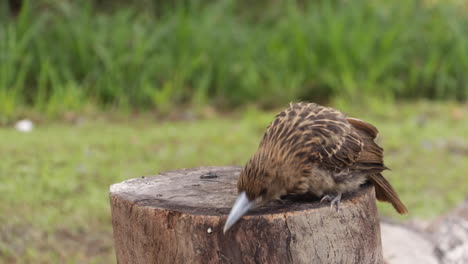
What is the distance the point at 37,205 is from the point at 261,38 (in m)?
4.12

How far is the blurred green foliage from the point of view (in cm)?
772

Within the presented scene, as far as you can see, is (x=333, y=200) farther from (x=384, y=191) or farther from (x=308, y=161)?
(x=384, y=191)

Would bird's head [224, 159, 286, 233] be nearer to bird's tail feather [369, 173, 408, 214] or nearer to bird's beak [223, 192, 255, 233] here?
bird's beak [223, 192, 255, 233]

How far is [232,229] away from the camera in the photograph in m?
2.77

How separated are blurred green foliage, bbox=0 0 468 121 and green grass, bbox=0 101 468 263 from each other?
12.4 inches

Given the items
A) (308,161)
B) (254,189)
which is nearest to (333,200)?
(308,161)

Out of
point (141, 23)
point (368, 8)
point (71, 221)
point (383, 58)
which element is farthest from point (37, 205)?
point (368, 8)

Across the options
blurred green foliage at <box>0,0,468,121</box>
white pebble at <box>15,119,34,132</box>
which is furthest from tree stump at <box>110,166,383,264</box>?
blurred green foliage at <box>0,0,468,121</box>

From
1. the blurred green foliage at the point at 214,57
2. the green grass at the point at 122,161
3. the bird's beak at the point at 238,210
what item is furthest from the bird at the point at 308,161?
the blurred green foliage at the point at 214,57

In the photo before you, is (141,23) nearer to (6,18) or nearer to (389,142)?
(6,18)

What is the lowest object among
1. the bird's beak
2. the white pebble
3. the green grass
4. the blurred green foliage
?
the green grass

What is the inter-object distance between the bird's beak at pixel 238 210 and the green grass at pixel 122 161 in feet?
7.48

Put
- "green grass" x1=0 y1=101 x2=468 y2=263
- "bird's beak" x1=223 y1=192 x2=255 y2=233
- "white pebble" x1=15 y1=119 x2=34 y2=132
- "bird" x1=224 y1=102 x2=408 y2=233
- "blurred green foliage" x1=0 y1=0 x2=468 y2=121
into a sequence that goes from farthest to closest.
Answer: "blurred green foliage" x1=0 y1=0 x2=468 y2=121, "white pebble" x1=15 y1=119 x2=34 y2=132, "green grass" x1=0 y1=101 x2=468 y2=263, "bird" x1=224 y1=102 x2=408 y2=233, "bird's beak" x1=223 y1=192 x2=255 y2=233

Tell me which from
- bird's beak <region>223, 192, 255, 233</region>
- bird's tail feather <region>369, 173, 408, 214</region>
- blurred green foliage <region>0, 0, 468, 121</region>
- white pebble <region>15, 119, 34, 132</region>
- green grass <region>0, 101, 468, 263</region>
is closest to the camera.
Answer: bird's beak <region>223, 192, 255, 233</region>
